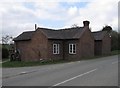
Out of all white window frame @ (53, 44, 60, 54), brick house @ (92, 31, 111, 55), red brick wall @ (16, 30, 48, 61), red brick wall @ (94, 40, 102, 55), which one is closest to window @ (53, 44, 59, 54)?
white window frame @ (53, 44, 60, 54)

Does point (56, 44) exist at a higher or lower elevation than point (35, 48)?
higher

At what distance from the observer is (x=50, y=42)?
41.4 meters

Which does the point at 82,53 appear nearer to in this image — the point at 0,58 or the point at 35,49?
the point at 35,49

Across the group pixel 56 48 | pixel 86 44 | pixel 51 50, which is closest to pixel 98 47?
pixel 86 44

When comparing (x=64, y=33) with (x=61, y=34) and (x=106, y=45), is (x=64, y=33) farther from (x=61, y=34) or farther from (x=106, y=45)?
(x=106, y=45)

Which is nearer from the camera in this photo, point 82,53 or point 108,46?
point 82,53

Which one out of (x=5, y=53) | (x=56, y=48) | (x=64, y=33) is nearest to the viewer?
(x=56, y=48)

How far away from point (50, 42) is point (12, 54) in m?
7.48

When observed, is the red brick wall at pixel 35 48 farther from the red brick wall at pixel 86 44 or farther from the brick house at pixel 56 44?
the red brick wall at pixel 86 44

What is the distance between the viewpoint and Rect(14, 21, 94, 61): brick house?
41.6 metres

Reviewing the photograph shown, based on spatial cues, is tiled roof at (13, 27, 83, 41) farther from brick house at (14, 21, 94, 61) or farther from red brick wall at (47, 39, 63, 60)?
red brick wall at (47, 39, 63, 60)

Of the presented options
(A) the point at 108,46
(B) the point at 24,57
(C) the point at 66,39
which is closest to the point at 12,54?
(B) the point at 24,57

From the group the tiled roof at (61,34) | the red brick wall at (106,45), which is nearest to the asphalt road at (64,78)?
the tiled roof at (61,34)

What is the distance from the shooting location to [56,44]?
42.6 meters
